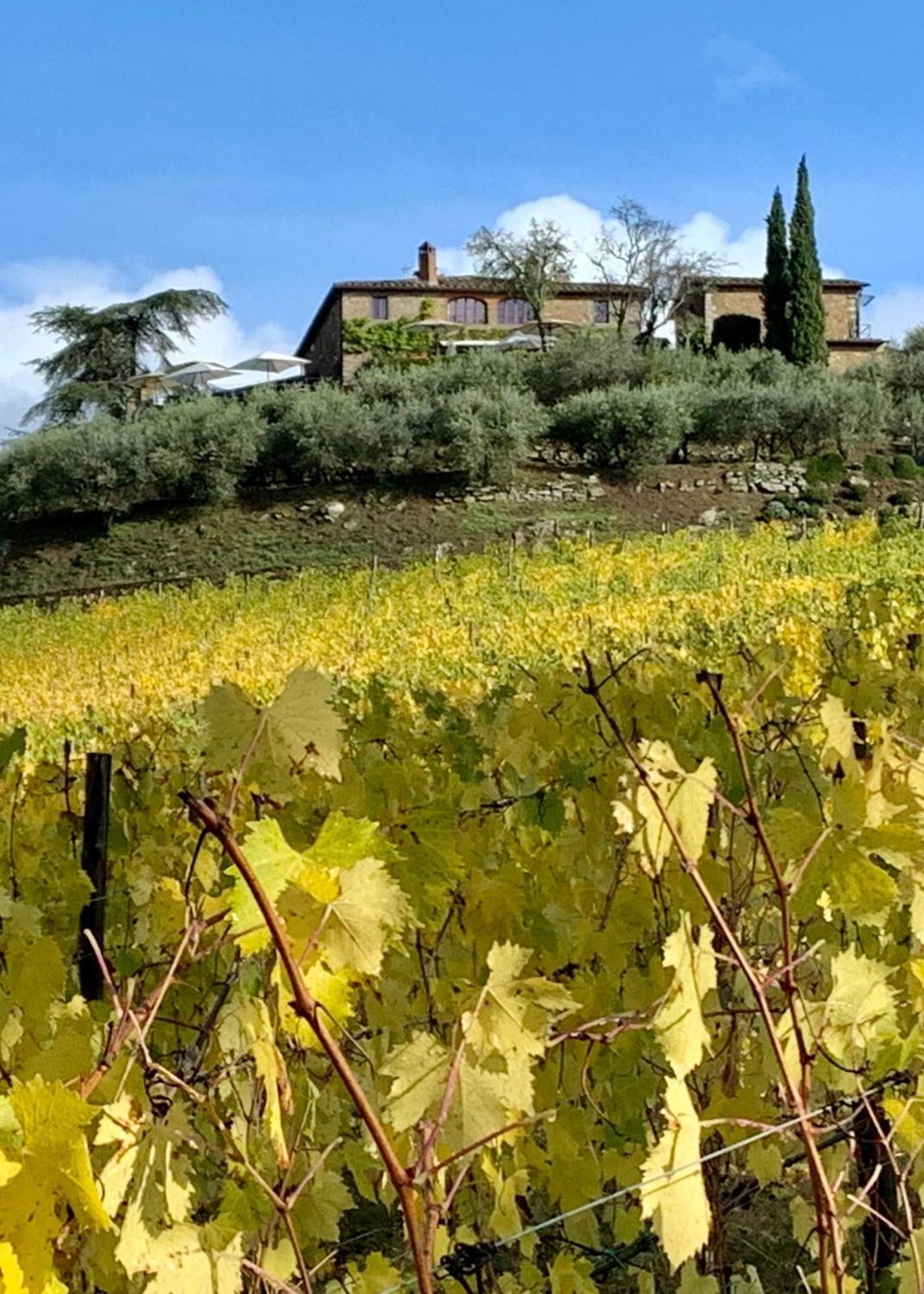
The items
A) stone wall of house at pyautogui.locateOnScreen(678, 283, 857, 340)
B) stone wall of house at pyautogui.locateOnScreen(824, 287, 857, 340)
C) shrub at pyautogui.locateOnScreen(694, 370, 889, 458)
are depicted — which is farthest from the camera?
stone wall of house at pyautogui.locateOnScreen(824, 287, 857, 340)

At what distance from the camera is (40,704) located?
8.88 meters

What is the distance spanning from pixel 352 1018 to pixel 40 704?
763 cm

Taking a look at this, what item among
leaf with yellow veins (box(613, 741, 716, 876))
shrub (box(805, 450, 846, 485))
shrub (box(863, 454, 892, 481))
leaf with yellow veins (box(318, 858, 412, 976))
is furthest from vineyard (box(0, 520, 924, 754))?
shrub (box(863, 454, 892, 481))

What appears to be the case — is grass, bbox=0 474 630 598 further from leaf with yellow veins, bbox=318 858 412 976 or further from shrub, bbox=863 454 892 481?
leaf with yellow veins, bbox=318 858 412 976

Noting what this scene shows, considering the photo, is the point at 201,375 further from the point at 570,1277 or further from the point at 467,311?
the point at 570,1277

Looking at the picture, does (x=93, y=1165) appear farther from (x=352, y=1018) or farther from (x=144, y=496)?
(x=144, y=496)

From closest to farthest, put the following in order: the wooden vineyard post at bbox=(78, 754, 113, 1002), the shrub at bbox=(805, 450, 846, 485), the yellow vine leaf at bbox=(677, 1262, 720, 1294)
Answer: the yellow vine leaf at bbox=(677, 1262, 720, 1294), the wooden vineyard post at bbox=(78, 754, 113, 1002), the shrub at bbox=(805, 450, 846, 485)

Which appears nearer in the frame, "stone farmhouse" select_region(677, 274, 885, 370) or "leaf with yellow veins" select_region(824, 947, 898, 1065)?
"leaf with yellow veins" select_region(824, 947, 898, 1065)

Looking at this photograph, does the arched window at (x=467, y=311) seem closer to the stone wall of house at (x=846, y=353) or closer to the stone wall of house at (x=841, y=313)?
the stone wall of house at (x=846, y=353)

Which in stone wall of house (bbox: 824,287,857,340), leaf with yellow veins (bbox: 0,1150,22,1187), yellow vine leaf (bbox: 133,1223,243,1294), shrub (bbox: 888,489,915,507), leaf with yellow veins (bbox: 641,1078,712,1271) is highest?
stone wall of house (bbox: 824,287,857,340)

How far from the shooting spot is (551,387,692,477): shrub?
62.2 feet

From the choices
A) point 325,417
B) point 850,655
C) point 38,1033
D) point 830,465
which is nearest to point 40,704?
point 850,655

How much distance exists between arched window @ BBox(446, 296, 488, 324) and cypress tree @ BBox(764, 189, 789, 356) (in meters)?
10.0

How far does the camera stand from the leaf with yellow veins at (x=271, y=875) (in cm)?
79
